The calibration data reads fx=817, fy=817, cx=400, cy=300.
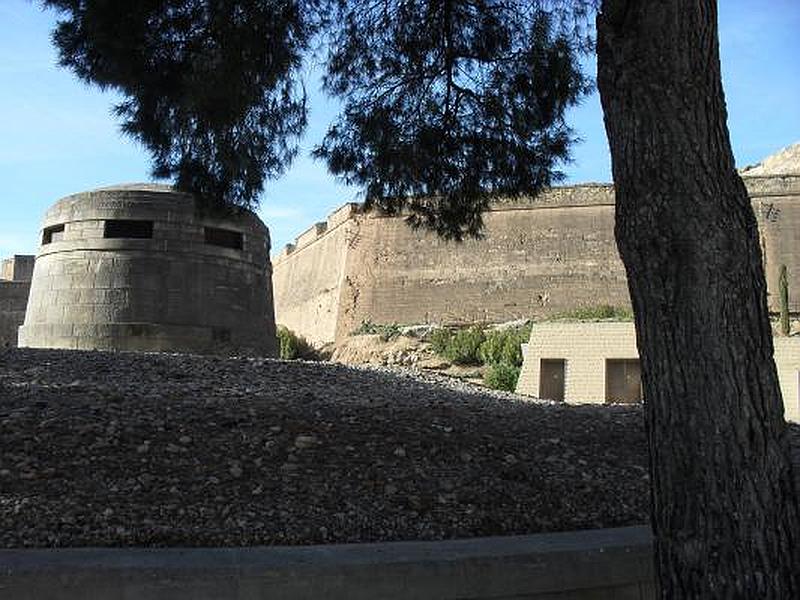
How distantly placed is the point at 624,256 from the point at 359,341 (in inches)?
1000

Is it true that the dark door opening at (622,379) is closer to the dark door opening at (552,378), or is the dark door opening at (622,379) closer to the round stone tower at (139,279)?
the dark door opening at (552,378)

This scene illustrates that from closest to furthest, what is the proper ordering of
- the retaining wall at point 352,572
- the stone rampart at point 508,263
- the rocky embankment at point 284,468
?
the retaining wall at point 352,572
the rocky embankment at point 284,468
the stone rampart at point 508,263

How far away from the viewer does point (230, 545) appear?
3191 millimetres

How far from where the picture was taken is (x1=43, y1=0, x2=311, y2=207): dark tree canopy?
16.5ft

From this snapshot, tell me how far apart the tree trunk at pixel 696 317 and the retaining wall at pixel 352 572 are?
1.81 feet

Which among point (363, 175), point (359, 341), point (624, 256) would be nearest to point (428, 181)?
point (363, 175)

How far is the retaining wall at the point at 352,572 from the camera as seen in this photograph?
2.58 metres

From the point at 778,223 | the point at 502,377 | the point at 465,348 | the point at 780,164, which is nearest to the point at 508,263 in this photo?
the point at 465,348

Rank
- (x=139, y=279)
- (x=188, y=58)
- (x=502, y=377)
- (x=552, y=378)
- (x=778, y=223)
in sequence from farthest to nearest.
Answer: (x=778, y=223)
(x=502, y=377)
(x=552, y=378)
(x=139, y=279)
(x=188, y=58)

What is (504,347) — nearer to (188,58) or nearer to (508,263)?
(508,263)

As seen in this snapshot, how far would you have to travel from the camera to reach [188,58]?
5.28 metres

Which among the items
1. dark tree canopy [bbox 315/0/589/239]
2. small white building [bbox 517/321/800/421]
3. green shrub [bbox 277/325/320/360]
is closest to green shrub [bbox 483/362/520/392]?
small white building [bbox 517/321/800/421]

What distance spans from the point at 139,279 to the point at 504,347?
14210 millimetres

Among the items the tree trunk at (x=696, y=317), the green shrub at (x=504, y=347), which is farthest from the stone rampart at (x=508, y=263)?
the tree trunk at (x=696, y=317)
